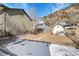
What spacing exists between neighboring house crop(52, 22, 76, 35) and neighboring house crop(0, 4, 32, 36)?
0.22 m

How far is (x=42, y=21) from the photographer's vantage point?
1379mm

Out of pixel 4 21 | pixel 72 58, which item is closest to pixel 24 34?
pixel 4 21

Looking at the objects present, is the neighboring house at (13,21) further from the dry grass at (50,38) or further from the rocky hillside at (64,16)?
the rocky hillside at (64,16)

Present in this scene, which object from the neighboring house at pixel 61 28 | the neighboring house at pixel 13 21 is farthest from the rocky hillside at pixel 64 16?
the neighboring house at pixel 13 21

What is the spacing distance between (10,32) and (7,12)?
7.3 inches

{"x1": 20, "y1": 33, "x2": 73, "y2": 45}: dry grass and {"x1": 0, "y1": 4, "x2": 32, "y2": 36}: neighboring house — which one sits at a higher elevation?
{"x1": 0, "y1": 4, "x2": 32, "y2": 36}: neighboring house

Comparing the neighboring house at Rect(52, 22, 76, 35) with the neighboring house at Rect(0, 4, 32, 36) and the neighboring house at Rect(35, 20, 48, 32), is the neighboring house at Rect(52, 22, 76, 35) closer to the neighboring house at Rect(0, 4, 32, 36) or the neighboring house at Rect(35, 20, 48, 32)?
the neighboring house at Rect(35, 20, 48, 32)

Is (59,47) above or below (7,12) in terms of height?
below

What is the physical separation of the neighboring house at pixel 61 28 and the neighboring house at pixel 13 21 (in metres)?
0.22

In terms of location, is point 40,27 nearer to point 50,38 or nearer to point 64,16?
point 50,38

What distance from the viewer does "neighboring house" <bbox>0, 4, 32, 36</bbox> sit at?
136cm

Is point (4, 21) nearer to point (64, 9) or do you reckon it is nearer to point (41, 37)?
point (41, 37)

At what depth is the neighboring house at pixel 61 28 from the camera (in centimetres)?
136

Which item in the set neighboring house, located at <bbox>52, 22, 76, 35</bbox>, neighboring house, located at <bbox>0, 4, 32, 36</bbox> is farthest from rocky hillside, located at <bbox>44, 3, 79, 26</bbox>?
neighboring house, located at <bbox>0, 4, 32, 36</bbox>
